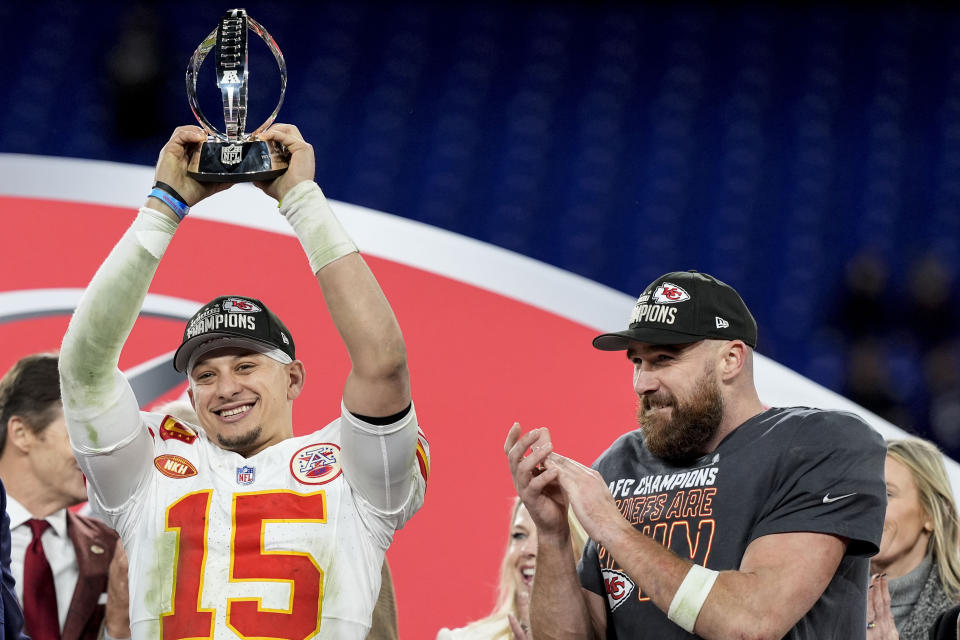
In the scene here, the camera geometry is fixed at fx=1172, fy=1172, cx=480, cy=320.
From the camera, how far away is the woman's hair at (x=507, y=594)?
349cm

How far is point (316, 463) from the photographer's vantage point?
2605 mm

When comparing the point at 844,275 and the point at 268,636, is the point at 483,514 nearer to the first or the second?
the point at 268,636

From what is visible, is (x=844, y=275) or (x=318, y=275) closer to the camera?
(x=318, y=275)

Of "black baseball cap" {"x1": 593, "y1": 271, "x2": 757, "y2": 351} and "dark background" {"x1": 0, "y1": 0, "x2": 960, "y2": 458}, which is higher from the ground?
"dark background" {"x1": 0, "y1": 0, "x2": 960, "y2": 458}

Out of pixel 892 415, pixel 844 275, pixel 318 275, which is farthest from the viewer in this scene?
pixel 844 275

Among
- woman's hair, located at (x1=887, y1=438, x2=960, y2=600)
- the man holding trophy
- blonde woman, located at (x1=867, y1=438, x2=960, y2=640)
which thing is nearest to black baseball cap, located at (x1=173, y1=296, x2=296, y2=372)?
the man holding trophy

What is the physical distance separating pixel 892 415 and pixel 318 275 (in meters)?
4.09

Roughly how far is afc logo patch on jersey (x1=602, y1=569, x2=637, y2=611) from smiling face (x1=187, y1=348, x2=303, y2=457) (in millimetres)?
821

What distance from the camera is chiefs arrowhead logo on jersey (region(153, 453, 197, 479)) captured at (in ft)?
8.64

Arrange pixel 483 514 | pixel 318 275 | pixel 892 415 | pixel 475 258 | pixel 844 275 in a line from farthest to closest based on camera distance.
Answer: pixel 844 275 < pixel 892 415 < pixel 475 258 < pixel 483 514 < pixel 318 275

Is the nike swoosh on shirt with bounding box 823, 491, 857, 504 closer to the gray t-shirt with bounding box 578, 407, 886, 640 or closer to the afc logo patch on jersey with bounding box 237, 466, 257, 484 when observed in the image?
the gray t-shirt with bounding box 578, 407, 886, 640

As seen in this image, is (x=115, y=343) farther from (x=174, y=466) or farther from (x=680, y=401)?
(x=680, y=401)

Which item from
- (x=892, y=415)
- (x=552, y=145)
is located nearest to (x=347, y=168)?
(x=552, y=145)

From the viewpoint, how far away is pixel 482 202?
22.6 feet
